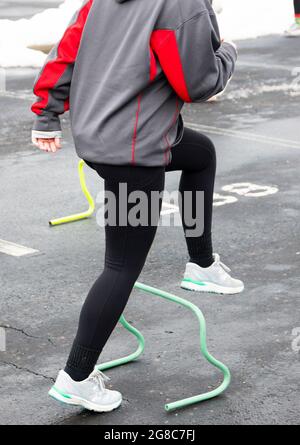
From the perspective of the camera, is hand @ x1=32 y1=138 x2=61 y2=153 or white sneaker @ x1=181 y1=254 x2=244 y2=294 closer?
hand @ x1=32 y1=138 x2=61 y2=153

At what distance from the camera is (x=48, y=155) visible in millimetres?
10211

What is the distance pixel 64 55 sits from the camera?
4.55m

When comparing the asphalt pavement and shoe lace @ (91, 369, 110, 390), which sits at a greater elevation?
shoe lace @ (91, 369, 110, 390)

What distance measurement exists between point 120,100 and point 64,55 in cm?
32

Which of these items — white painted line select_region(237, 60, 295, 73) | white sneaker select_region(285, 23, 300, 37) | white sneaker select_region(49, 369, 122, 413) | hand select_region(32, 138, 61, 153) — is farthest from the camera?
white sneaker select_region(285, 23, 300, 37)

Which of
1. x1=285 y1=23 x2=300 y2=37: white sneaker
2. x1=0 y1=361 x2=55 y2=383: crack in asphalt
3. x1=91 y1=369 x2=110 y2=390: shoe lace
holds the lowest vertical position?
x1=285 y1=23 x2=300 y2=37: white sneaker

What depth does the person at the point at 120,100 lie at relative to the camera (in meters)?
4.39

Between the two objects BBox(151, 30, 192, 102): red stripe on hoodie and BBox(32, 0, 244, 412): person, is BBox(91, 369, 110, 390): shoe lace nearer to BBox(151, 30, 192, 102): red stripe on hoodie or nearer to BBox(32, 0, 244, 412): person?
BBox(32, 0, 244, 412): person

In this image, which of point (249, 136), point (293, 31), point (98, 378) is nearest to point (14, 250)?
point (98, 378)

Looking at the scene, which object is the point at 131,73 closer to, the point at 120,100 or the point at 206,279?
the point at 120,100

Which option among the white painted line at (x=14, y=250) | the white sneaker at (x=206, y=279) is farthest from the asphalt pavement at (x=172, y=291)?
the white sneaker at (x=206, y=279)

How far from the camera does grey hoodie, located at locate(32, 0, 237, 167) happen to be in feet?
14.4

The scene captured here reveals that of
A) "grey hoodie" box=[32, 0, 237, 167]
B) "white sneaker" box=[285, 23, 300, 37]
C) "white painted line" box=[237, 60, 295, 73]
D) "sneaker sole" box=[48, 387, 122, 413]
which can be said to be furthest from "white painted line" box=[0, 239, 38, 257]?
"white sneaker" box=[285, 23, 300, 37]

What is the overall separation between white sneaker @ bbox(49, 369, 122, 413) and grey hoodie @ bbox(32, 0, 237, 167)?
0.96 meters
